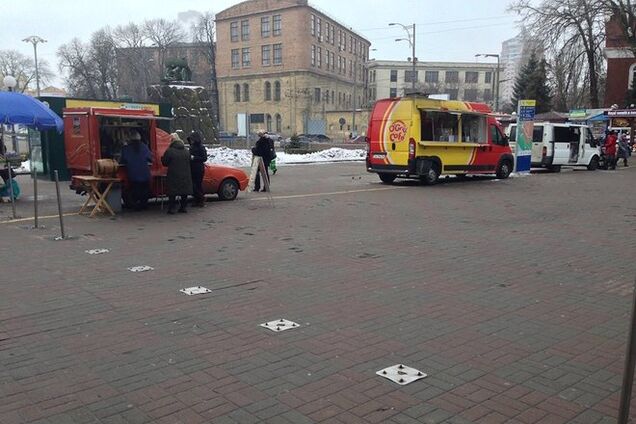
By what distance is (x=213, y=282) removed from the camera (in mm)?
6371

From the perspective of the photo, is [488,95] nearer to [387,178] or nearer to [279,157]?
[279,157]

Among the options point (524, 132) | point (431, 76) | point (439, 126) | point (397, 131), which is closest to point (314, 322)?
point (397, 131)

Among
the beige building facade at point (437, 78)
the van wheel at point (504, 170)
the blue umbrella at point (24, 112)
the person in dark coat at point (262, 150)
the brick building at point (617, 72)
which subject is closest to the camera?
the blue umbrella at point (24, 112)

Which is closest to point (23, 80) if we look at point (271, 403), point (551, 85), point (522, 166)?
point (551, 85)

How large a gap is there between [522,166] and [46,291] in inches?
776

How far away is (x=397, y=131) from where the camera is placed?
17.4m

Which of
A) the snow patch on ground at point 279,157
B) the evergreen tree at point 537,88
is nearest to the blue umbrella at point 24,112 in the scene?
the snow patch on ground at point 279,157

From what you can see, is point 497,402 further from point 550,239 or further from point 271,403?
point 550,239

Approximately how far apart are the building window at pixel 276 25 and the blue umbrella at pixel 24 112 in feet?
260

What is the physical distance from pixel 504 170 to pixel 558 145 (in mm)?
5194

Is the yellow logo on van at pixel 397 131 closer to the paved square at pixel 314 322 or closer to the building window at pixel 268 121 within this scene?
the paved square at pixel 314 322

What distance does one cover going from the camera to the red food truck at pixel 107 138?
11.8 meters

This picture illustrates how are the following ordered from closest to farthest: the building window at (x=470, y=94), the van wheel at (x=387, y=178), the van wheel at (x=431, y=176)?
1. the van wheel at (x=431, y=176)
2. the van wheel at (x=387, y=178)
3. the building window at (x=470, y=94)

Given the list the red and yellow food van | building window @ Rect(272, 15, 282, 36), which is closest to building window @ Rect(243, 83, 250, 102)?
building window @ Rect(272, 15, 282, 36)
